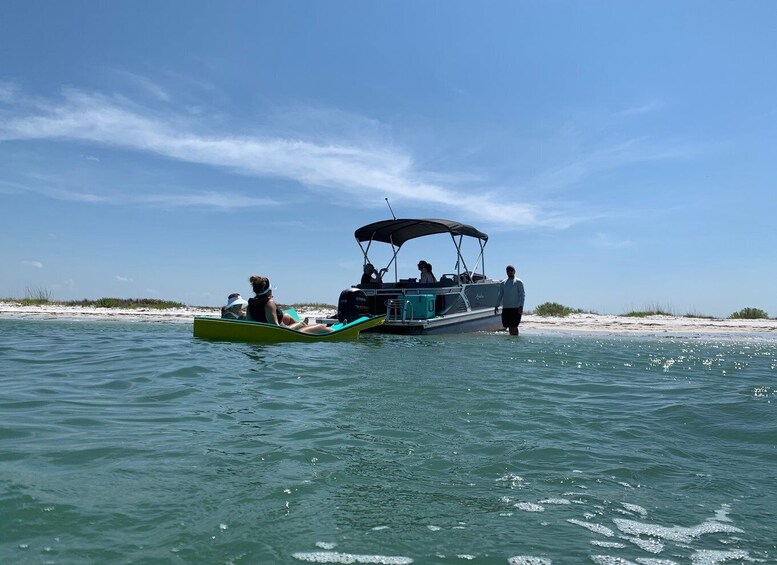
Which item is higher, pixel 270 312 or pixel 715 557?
pixel 270 312

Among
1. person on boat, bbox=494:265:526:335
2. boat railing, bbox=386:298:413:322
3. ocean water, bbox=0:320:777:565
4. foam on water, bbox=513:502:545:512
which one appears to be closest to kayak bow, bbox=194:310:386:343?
boat railing, bbox=386:298:413:322

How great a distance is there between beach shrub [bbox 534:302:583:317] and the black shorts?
37.8 ft

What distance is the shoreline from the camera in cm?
2061

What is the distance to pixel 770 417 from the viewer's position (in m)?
5.46

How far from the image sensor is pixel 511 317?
16.9 metres

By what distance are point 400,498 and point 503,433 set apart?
172 cm

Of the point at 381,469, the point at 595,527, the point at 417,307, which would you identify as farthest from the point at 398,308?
the point at 595,527

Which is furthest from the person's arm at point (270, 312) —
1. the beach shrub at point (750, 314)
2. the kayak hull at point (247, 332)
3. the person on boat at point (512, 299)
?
the beach shrub at point (750, 314)

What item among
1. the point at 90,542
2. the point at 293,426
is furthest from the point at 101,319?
the point at 90,542

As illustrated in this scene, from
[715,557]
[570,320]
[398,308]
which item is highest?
[398,308]

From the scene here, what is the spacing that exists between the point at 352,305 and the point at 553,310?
15702mm

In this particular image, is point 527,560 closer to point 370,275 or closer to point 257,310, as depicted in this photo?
point 257,310

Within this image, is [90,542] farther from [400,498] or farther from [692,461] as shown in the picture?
[692,461]

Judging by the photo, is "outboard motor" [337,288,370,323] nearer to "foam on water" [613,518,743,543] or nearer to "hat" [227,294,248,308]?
"hat" [227,294,248,308]
